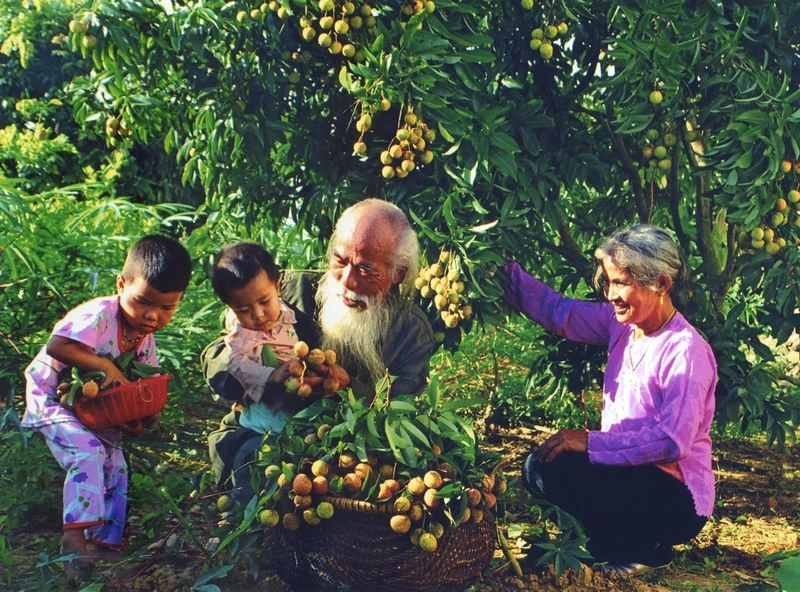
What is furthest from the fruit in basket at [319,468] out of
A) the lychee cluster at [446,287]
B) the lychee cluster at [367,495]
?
the lychee cluster at [446,287]

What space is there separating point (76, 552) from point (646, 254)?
224 cm

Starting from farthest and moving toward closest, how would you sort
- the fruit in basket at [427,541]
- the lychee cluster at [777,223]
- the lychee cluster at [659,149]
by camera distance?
the lychee cluster at [659,149], the lychee cluster at [777,223], the fruit in basket at [427,541]

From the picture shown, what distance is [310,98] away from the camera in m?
4.05

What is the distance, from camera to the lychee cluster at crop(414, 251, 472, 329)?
145 inches

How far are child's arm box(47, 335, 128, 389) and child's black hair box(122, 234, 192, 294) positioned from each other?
0.92 feet

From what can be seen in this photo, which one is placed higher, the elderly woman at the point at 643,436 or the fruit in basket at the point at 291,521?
the elderly woman at the point at 643,436

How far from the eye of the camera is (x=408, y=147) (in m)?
3.64

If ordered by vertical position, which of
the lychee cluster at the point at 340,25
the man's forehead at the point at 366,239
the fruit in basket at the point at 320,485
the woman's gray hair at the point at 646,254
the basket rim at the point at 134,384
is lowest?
the fruit in basket at the point at 320,485

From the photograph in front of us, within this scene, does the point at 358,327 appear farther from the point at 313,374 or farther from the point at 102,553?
the point at 102,553

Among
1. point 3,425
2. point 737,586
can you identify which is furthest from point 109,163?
point 737,586

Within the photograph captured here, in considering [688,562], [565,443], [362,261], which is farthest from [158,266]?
[688,562]

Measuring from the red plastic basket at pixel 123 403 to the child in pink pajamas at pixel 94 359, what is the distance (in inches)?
2.2

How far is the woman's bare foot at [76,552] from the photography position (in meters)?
3.23

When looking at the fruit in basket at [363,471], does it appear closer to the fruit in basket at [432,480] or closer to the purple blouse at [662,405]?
the fruit in basket at [432,480]
